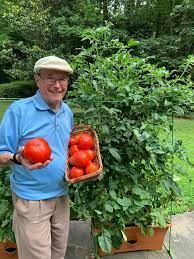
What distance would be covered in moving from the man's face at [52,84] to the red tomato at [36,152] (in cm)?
34

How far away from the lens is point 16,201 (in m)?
2.35

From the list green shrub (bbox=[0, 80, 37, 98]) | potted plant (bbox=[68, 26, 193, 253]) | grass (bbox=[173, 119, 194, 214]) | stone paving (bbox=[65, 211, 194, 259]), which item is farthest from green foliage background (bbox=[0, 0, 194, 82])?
potted plant (bbox=[68, 26, 193, 253])

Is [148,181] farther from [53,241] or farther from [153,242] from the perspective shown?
[53,241]

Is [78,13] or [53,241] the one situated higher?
[78,13]

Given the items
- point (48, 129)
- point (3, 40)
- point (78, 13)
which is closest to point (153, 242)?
point (48, 129)

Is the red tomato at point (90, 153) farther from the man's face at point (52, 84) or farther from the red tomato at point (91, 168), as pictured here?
the man's face at point (52, 84)

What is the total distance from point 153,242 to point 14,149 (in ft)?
5.47

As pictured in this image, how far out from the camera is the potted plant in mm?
2717

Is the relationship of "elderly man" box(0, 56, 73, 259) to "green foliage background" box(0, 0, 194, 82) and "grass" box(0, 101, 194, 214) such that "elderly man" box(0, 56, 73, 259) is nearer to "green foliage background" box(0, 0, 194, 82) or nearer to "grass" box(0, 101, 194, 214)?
"grass" box(0, 101, 194, 214)

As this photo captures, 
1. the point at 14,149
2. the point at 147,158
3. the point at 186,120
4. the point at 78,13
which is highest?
the point at 78,13

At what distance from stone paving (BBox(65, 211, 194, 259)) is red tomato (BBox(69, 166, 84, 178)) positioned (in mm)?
1159

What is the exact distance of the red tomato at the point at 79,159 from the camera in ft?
7.57

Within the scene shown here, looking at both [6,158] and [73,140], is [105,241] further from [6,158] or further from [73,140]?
[6,158]

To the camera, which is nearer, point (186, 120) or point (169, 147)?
point (169, 147)
